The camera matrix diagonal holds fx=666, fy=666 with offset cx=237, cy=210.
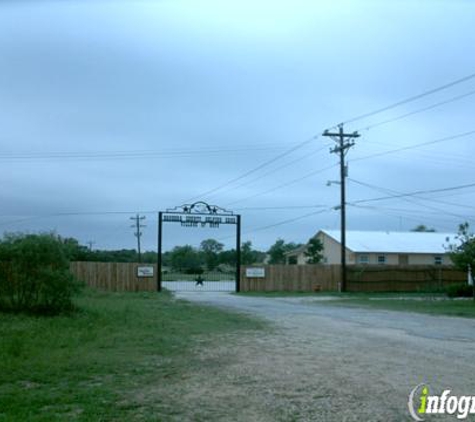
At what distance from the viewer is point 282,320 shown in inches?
799

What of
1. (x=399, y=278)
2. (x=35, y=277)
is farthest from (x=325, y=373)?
(x=399, y=278)

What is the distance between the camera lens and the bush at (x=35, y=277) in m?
19.7

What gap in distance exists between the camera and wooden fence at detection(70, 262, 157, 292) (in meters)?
41.2

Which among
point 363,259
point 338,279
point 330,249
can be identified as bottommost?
point 338,279

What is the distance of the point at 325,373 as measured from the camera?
9836 millimetres

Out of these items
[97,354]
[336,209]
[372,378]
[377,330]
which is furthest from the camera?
[336,209]

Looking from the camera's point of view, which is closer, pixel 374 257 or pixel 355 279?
pixel 355 279

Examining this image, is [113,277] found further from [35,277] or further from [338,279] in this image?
[35,277]

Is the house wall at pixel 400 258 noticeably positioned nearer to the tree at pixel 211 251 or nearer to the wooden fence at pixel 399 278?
the wooden fence at pixel 399 278

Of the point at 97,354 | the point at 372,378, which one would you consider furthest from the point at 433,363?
the point at 97,354

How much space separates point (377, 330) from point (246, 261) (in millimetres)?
76203

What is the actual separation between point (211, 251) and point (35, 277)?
74.0 meters

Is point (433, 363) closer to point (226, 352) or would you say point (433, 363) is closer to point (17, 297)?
Answer: point (226, 352)

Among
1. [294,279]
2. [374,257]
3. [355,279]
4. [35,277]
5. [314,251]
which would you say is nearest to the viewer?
[35,277]
